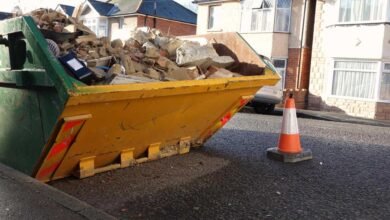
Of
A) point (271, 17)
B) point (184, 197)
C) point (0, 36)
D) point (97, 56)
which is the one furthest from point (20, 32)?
→ point (271, 17)

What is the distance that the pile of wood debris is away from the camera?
12.6 feet

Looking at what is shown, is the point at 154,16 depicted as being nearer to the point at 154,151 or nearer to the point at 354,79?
the point at 354,79

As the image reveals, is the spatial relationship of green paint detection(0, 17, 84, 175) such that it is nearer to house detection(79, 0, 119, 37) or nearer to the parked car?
the parked car

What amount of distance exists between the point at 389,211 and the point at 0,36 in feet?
12.5

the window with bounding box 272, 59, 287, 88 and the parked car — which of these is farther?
the window with bounding box 272, 59, 287, 88

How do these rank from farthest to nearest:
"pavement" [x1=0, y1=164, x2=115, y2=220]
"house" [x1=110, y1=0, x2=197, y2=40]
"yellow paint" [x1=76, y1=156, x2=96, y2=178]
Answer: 1. "house" [x1=110, y1=0, x2=197, y2=40]
2. "yellow paint" [x1=76, y1=156, x2=96, y2=178]
3. "pavement" [x1=0, y1=164, x2=115, y2=220]

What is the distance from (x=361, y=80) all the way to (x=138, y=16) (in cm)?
1878

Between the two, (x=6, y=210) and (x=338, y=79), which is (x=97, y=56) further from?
(x=338, y=79)

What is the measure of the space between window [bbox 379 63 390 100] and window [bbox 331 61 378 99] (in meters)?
0.30

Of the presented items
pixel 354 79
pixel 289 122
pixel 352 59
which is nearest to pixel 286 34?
pixel 352 59

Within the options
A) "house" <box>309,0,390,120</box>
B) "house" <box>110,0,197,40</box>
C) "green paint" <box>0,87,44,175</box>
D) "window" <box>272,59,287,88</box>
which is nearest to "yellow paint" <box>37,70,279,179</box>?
"green paint" <box>0,87,44,175</box>

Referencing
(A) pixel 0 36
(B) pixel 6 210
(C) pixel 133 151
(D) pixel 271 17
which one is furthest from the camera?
(D) pixel 271 17

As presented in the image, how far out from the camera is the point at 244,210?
138 inches

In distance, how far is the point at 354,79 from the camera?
679 inches
